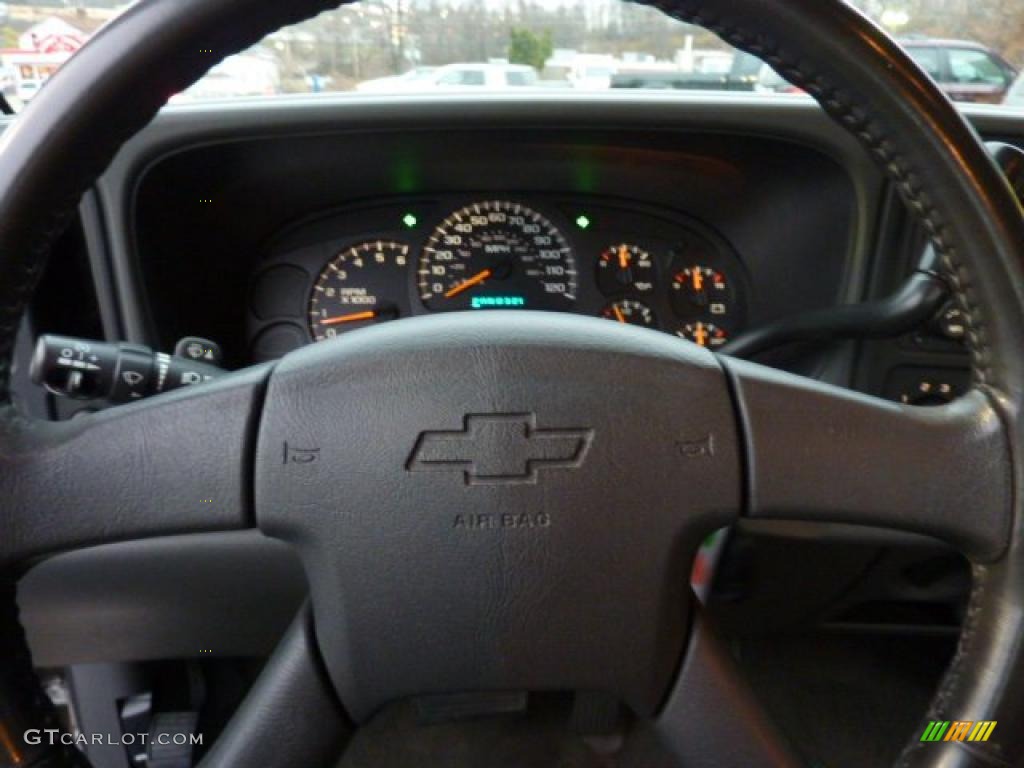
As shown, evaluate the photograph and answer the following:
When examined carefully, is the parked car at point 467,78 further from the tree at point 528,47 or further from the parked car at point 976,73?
the parked car at point 976,73

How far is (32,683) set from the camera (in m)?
0.72

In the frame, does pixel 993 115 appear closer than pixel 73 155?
No

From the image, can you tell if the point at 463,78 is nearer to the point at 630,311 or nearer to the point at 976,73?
the point at 630,311

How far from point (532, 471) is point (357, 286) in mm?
1068

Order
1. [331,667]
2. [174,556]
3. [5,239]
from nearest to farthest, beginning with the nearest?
[5,239], [331,667], [174,556]

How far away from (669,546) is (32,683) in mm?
512

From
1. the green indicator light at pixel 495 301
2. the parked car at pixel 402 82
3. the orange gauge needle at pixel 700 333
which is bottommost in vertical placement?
the orange gauge needle at pixel 700 333

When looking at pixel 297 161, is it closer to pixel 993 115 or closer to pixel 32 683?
pixel 32 683

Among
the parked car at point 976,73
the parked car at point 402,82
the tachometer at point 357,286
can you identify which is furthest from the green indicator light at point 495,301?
the parked car at point 976,73

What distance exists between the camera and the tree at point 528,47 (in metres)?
1.68

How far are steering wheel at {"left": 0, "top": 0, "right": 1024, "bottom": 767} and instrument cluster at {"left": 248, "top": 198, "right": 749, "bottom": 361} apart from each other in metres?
0.95

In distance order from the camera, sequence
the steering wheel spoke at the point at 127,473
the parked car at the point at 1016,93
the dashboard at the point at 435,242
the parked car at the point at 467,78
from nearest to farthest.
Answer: the steering wheel spoke at the point at 127,473 → the dashboard at the point at 435,242 → the parked car at the point at 467,78 → the parked car at the point at 1016,93

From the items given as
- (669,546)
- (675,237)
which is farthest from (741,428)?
(675,237)

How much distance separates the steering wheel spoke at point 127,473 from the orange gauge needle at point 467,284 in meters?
0.99
